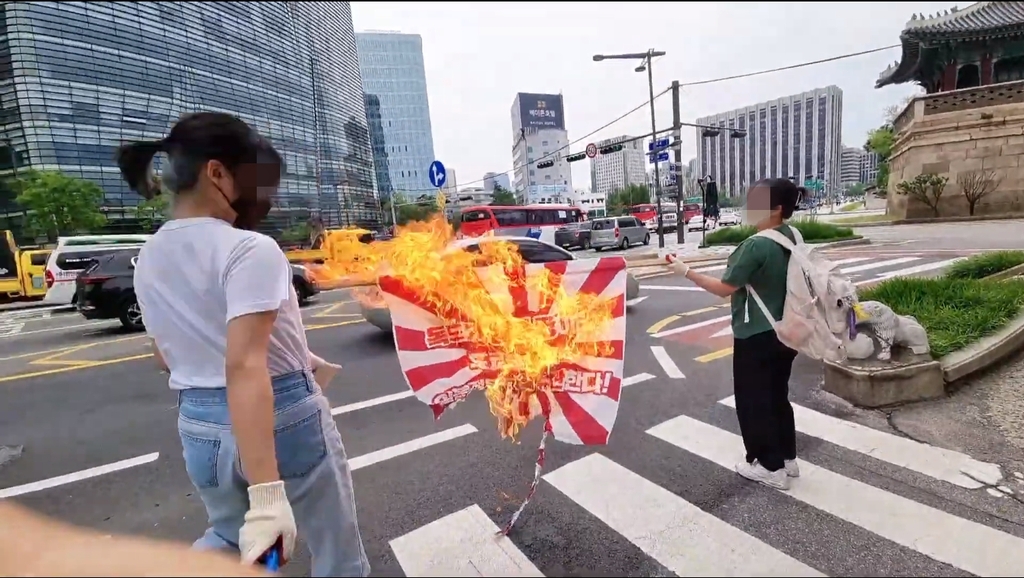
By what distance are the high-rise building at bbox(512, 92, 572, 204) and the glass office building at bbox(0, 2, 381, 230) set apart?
43.1 feet

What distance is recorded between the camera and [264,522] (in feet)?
4.20

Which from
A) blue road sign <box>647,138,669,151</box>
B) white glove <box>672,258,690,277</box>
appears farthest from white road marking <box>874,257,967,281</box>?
blue road sign <box>647,138,669,151</box>

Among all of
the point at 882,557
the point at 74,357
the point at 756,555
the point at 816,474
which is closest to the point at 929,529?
the point at 882,557

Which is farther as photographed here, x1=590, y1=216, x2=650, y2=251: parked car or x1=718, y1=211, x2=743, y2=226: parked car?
x1=590, y1=216, x2=650, y2=251: parked car

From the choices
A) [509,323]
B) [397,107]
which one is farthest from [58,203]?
[509,323]

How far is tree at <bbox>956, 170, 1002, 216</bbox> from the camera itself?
15.8 metres

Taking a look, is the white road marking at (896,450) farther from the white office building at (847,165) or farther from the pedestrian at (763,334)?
the white office building at (847,165)

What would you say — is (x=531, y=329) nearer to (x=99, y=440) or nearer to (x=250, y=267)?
(x=250, y=267)

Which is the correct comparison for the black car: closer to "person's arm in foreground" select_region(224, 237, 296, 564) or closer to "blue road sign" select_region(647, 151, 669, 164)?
"person's arm in foreground" select_region(224, 237, 296, 564)

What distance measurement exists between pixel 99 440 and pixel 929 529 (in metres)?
5.92

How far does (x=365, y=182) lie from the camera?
5758 millimetres

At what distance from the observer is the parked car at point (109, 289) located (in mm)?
7613

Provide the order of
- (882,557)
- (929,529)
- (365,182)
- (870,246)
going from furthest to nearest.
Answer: (870,246), (365,182), (929,529), (882,557)

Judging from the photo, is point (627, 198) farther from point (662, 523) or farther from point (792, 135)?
point (662, 523)
